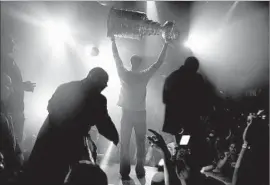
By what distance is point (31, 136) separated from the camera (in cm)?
738

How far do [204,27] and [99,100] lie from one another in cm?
718

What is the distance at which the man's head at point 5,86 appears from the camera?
446 cm

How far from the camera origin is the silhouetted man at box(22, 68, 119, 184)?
273 cm

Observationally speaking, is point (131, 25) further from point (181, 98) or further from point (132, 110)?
point (181, 98)

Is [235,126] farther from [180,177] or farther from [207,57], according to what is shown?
[180,177]

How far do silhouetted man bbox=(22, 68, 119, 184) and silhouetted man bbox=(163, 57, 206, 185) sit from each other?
860 millimetres

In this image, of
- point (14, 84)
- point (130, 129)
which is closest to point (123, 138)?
point (130, 129)

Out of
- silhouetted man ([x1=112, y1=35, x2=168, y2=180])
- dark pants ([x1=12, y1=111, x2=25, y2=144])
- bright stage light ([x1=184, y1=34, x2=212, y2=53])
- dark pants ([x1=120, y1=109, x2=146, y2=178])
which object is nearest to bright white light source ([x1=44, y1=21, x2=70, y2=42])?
dark pants ([x1=12, y1=111, x2=25, y2=144])

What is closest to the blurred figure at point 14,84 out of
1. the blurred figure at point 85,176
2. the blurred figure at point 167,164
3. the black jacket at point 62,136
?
the black jacket at point 62,136

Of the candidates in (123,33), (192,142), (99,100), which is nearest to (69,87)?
(99,100)

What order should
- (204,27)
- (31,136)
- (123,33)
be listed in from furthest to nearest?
(204,27)
(31,136)
(123,33)

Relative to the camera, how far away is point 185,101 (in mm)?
3576

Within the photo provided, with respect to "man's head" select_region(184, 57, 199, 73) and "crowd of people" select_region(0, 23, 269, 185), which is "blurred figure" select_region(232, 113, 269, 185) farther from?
"man's head" select_region(184, 57, 199, 73)

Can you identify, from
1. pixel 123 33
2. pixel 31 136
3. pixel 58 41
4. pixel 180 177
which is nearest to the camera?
pixel 180 177
